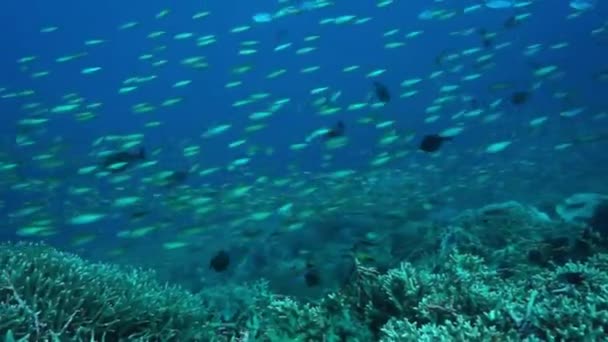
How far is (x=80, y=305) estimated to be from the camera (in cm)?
537

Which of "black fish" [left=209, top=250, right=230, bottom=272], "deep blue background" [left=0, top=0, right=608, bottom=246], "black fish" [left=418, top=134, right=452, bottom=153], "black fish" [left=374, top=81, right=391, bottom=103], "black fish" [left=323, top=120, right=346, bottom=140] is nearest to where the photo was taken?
"black fish" [left=209, top=250, right=230, bottom=272]

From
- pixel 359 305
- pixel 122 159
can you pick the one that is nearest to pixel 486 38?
pixel 122 159

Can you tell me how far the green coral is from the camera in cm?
483

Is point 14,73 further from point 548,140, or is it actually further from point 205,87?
point 548,140

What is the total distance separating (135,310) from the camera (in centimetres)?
579

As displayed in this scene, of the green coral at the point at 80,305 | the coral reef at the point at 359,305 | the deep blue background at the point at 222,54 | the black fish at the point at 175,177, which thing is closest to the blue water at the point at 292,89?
the deep blue background at the point at 222,54

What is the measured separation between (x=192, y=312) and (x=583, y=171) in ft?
57.7

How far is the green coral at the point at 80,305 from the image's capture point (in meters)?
4.83

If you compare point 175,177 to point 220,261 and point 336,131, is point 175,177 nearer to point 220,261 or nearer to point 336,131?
point 336,131

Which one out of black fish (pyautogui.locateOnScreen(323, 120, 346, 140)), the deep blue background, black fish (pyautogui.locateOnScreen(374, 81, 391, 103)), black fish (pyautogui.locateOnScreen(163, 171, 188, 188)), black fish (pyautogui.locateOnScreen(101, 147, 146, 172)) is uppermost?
black fish (pyautogui.locateOnScreen(374, 81, 391, 103))

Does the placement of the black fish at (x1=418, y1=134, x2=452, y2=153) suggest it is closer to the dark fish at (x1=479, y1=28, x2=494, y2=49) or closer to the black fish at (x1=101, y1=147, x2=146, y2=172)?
the black fish at (x1=101, y1=147, x2=146, y2=172)

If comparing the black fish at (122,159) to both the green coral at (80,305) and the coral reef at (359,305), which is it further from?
the green coral at (80,305)

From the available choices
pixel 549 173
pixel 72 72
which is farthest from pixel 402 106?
pixel 72 72

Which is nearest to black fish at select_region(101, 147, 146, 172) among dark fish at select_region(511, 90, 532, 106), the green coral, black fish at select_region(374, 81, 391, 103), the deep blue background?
the green coral
